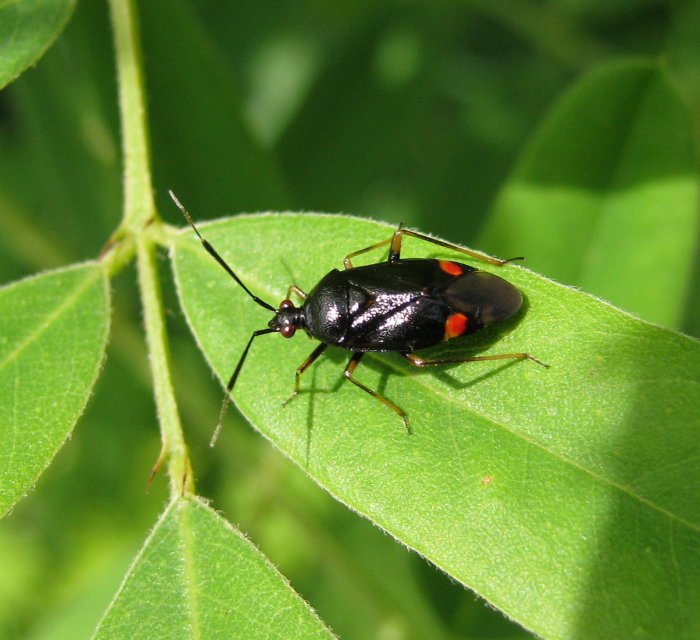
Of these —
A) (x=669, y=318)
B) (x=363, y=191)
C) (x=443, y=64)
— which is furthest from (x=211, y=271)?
(x=443, y=64)

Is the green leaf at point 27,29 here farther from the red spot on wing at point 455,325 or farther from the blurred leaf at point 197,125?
the red spot on wing at point 455,325

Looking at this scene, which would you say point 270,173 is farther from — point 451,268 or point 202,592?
point 202,592

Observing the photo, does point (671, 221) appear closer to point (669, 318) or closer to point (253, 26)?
point (669, 318)

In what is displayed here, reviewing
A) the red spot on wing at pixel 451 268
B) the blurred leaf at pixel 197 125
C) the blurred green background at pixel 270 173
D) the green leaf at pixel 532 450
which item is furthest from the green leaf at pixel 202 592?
the blurred leaf at pixel 197 125

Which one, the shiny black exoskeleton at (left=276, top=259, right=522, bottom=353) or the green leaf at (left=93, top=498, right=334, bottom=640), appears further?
the shiny black exoskeleton at (left=276, top=259, right=522, bottom=353)

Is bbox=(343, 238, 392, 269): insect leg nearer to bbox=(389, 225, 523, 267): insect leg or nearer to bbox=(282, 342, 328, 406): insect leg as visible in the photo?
bbox=(389, 225, 523, 267): insect leg

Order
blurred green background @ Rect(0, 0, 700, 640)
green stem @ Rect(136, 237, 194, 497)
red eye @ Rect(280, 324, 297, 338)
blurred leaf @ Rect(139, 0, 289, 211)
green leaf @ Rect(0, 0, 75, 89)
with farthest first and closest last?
blurred green background @ Rect(0, 0, 700, 640), blurred leaf @ Rect(139, 0, 289, 211), red eye @ Rect(280, 324, 297, 338), green leaf @ Rect(0, 0, 75, 89), green stem @ Rect(136, 237, 194, 497)

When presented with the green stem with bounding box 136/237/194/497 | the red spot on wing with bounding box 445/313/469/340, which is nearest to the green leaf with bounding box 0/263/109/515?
the green stem with bounding box 136/237/194/497

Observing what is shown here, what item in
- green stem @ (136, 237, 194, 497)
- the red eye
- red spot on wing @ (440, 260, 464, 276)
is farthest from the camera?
red spot on wing @ (440, 260, 464, 276)

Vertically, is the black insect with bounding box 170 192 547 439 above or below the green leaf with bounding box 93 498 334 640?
above
